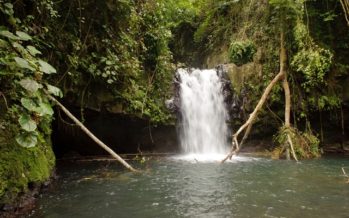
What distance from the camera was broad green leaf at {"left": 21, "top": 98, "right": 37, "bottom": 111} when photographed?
12.8 feet

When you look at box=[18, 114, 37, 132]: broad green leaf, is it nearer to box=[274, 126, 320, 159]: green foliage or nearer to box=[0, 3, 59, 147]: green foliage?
box=[0, 3, 59, 147]: green foliage

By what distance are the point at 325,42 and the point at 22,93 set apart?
362 inches

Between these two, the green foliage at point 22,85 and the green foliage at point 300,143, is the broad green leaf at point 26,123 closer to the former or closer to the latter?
the green foliage at point 22,85

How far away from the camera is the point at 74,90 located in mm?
7875

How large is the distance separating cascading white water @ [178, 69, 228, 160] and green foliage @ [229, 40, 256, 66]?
0.98m

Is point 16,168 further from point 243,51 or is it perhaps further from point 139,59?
point 243,51

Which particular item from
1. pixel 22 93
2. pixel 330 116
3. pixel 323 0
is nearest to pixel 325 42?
pixel 323 0

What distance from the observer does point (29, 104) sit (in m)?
3.95

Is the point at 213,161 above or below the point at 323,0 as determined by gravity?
below

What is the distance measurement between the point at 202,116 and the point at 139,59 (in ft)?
8.91

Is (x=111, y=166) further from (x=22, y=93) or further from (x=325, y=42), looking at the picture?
(x=325, y=42)

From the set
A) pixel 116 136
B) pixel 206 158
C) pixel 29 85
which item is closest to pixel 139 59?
pixel 116 136

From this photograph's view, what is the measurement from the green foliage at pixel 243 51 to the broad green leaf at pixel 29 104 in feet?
28.9

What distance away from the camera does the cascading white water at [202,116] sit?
A: 36.0ft
